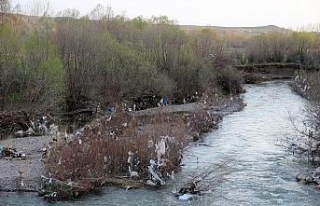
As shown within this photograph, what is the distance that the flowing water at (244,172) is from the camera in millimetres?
14703

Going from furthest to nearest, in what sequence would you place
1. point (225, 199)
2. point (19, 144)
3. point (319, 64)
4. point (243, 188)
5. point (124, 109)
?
point (319, 64)
point (124, 109)
point (19, 144)
point (243, 188)
point (225, 199)

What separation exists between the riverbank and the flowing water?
659 millimetres

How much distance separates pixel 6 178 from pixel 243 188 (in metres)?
7.52

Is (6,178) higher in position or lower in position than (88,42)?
→ lower

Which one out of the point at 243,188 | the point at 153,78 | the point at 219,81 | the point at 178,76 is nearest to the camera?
the point at 243,188

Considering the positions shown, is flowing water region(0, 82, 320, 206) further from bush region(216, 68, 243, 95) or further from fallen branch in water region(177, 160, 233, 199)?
bush region(216, 68, 243, 95)

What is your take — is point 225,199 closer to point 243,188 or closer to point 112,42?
point 243,188

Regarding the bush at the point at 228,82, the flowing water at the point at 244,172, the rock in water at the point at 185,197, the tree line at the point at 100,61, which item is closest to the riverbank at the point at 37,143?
the flowing water at the point at 244,172

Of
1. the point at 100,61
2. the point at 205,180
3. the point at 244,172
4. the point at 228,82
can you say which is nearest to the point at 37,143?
the point at 205,180

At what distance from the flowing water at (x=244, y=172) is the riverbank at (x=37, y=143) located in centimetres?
66

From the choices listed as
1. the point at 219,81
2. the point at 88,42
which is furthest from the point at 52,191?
the point at 219,81

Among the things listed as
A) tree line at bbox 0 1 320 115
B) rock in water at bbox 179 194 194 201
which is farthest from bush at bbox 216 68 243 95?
rock in water at bbox 179 194 194 201

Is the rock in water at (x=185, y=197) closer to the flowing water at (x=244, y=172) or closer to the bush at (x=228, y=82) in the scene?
the flowing water at (x=244, y=172)

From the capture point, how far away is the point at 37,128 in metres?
25.4
